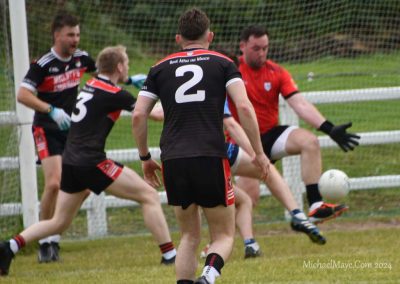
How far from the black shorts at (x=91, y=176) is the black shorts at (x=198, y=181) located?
6.47 feet

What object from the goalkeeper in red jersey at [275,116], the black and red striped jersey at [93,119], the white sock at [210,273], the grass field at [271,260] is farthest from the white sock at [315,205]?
the white sock at [210,273]

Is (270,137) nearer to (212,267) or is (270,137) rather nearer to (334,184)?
(334,184)

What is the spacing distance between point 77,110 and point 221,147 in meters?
2.30

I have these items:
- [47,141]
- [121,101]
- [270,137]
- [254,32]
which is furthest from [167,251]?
[254,32]

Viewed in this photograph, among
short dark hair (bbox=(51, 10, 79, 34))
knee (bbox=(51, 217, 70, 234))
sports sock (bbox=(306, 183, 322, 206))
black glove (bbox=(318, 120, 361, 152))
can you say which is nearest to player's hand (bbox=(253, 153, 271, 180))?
black glove (bbox=(318, 120, 361, 152))

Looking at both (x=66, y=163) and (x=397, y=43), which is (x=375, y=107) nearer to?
(x=397, y=43)

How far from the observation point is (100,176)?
8.17m

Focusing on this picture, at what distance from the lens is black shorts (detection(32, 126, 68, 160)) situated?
9.25 metres

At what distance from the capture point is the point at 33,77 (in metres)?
9.07

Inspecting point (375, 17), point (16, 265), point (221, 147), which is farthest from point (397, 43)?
point (221, 147)

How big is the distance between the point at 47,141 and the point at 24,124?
56cm

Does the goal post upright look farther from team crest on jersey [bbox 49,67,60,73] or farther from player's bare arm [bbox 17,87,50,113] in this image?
player's bare arm [bbox 17,87,50,113]

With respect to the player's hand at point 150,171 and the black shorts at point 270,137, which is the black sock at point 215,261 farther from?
the black shorts at point 270,137

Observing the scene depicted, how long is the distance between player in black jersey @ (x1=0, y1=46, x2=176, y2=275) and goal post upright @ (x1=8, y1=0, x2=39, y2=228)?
59.3 inches
